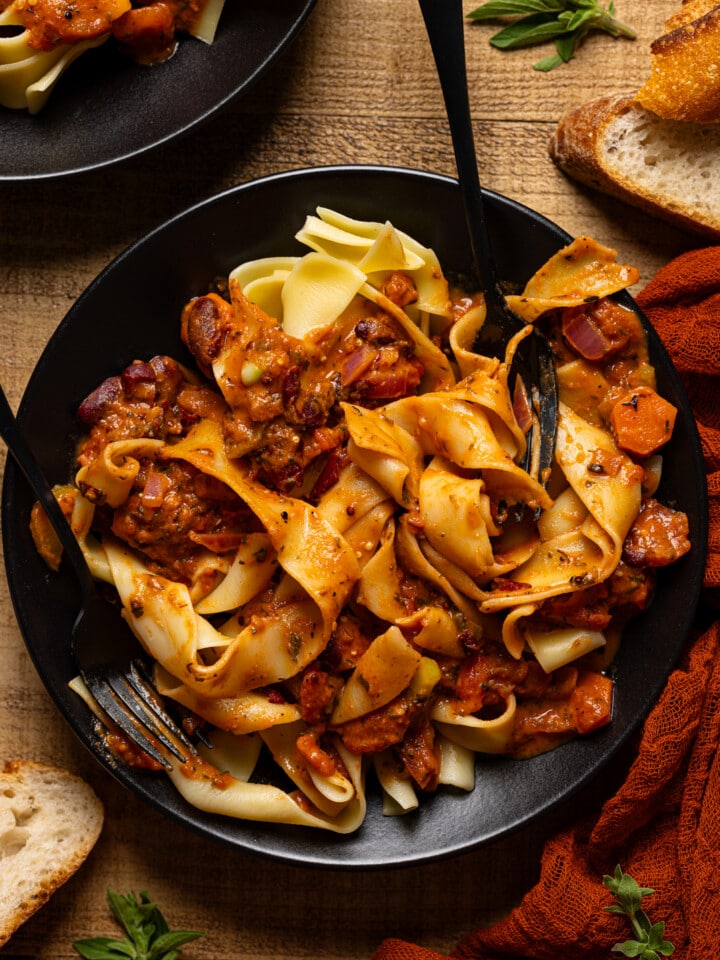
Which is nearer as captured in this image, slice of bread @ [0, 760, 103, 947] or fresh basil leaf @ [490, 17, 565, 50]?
slice of bread @ [0, 760, 103, 947]

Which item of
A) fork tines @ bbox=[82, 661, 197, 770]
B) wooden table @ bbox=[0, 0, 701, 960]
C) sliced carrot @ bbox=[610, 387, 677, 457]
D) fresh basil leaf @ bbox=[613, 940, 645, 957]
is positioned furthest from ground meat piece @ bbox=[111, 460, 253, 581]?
fresh basil leaf @ bbox=[613, 940, 645, 957]

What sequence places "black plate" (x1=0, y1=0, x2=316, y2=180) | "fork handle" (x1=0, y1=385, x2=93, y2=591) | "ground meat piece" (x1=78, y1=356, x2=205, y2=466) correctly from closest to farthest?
"fork handle" (x1=0, y1=385, x2=93, y2=591)
"ground meat piece" (x1=78, y1=356, x2=205, y2=466)
"black plate" (x1=0, y1=0, x2=316, y2=180)

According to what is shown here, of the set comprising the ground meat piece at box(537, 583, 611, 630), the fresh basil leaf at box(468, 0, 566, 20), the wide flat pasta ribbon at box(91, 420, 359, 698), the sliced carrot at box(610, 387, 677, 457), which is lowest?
the ground meat piece at box(537, 583, 611, 630)

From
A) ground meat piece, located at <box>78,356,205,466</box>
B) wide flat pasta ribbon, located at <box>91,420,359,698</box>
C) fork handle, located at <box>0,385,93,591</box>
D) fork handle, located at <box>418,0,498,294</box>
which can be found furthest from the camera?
ground meat piece, located at <box>78,356,205,466</box>

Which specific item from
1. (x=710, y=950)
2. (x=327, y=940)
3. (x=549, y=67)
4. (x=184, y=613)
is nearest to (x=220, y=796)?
(x=184, y=613)

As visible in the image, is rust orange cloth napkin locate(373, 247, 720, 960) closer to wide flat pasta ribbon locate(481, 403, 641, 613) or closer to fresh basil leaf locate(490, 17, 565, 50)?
wide flat pasta ribbon locate(481, 403, 641, 613)

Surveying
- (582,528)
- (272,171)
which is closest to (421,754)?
(582,528)

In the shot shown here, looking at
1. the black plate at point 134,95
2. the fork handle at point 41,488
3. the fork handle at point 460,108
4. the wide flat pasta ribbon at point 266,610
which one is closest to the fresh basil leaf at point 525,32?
the fork handle at point 460,108
